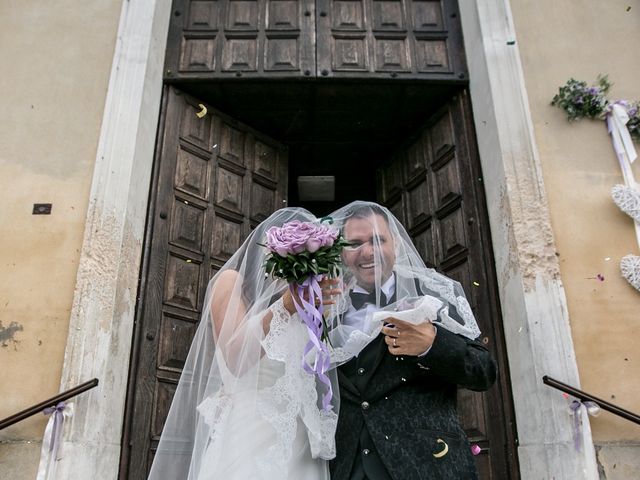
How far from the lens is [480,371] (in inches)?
94.8

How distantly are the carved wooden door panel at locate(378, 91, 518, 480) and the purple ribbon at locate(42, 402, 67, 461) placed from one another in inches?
103

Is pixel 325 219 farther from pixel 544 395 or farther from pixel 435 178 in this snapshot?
pixel 435 178

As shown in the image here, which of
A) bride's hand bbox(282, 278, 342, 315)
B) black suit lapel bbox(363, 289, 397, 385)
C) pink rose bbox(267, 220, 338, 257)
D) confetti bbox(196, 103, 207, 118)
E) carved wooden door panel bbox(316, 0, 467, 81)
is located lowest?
black suit lapel bbox(363, 289, 397, 385)

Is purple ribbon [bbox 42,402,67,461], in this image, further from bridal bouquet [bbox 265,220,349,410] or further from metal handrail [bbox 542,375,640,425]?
metal handrail [bbox 542,375,640,425]

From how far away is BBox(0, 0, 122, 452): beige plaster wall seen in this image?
376 cm

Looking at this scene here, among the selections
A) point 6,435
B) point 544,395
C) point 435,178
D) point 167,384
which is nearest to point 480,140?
point 435,178

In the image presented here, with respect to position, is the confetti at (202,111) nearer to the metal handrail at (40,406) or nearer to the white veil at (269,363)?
the white veil at (269,363)

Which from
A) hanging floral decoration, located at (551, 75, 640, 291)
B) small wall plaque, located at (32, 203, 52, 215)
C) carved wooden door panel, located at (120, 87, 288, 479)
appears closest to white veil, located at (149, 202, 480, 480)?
carved wooden door panel, located at (120, 87, 288, 479)

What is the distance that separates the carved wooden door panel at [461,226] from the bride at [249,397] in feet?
5.94

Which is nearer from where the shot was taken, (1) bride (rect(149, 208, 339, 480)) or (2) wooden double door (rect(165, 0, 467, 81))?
(1) bride (rect(149, 208, 339, 480))

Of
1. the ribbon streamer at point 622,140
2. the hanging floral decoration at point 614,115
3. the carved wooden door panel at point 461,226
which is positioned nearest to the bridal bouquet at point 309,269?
the carved wooden door panel at point 461,226

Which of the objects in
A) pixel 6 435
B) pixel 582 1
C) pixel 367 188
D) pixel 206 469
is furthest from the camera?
pixel 367 188

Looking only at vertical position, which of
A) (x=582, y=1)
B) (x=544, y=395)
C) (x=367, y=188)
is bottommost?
(x=544, y=395)

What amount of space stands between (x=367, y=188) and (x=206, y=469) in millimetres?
4906
